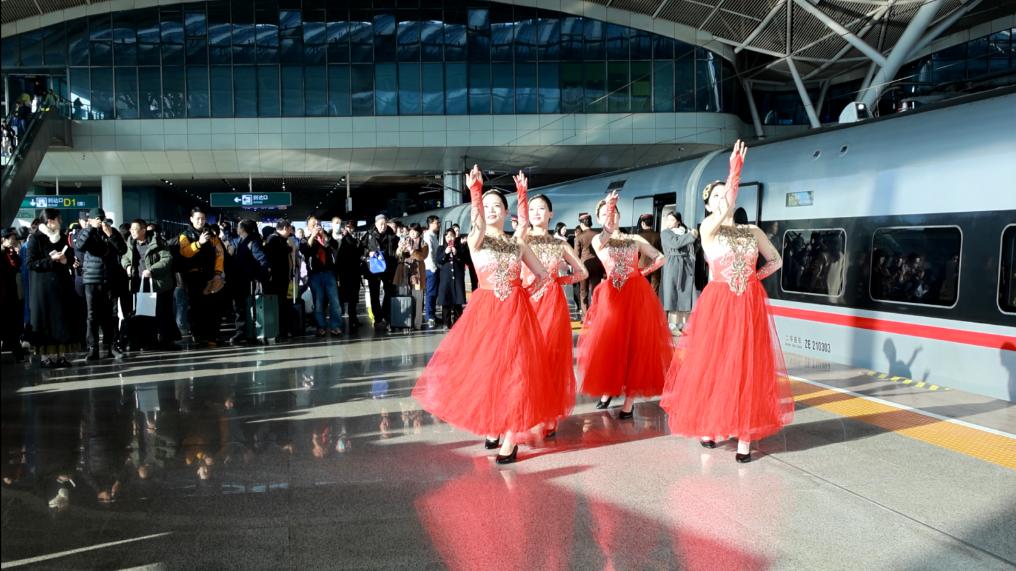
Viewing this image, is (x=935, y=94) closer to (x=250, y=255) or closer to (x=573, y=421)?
(x=573, y=421)

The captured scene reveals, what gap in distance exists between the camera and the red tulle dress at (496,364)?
19.0ft

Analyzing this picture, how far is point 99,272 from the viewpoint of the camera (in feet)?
34.7

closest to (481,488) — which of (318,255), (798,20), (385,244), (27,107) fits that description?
(318,255)

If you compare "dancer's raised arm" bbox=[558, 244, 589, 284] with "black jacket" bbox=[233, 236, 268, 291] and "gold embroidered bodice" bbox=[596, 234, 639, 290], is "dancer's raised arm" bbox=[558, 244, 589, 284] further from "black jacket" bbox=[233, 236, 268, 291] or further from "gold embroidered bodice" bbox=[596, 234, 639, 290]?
"black jacket" bbox=[233, 236, 268, 291]

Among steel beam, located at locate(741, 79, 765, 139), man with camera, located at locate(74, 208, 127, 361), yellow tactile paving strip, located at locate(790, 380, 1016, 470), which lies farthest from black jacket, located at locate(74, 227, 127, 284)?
steel beam, located at locate(741, 79, 765, 139)

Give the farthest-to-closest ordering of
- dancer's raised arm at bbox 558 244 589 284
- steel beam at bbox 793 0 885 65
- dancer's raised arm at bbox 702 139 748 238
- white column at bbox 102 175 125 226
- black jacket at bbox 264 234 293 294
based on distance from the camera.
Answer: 1. white column at bbox 102 175 125 226
2. steel beam at bbox 793 0 885 65
3. black jacket at bbox 264 234 293 294
4. dancer's raised arm at bbox 558 244 589 284
5. dancer's raised arm at bbox 702 139 748 238

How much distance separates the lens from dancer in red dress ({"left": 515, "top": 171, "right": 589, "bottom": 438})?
648cm

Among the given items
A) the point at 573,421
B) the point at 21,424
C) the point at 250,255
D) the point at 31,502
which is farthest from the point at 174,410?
the point at 250,255

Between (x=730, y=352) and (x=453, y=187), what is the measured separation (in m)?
35.1

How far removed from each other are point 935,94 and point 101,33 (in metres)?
33.9

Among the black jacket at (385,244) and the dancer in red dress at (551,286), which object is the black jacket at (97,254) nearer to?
the black jacket at (385,244)

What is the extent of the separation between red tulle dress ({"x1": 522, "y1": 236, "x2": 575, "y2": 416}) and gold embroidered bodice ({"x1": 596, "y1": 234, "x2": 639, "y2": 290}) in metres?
0.59

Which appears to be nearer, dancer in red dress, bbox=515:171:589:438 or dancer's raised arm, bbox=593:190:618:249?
dancer in red dress, bbox=515:171:589:438

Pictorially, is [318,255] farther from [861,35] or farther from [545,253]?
[861,35]
